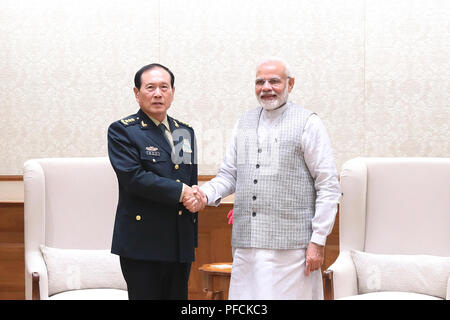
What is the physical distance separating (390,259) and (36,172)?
6.41ft

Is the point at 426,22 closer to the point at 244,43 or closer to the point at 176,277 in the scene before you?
the point at 244,43

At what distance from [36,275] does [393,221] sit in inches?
74.5

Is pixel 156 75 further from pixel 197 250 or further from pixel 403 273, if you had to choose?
pixel 197 250

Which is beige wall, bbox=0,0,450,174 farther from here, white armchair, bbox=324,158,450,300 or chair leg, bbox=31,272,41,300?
chair leg, bbox=31,272,41,300

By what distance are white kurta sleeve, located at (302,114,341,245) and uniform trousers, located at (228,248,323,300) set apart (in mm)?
138

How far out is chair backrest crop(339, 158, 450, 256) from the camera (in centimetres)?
347

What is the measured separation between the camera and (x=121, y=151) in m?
2.76

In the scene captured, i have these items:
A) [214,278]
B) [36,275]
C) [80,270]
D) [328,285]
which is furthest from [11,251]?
[328,285]

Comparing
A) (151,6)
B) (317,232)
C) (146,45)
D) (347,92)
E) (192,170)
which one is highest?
(151,6)

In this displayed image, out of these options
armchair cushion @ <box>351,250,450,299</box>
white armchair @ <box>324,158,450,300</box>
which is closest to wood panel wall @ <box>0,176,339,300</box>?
white armchair @ <box>324,158,450,300</box>

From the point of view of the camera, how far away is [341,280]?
326 cm

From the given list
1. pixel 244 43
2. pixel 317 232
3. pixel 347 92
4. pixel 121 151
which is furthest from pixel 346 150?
pixel 121 151

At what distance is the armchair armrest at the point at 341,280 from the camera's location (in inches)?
125

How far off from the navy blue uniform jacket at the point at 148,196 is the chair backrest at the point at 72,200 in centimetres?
83
